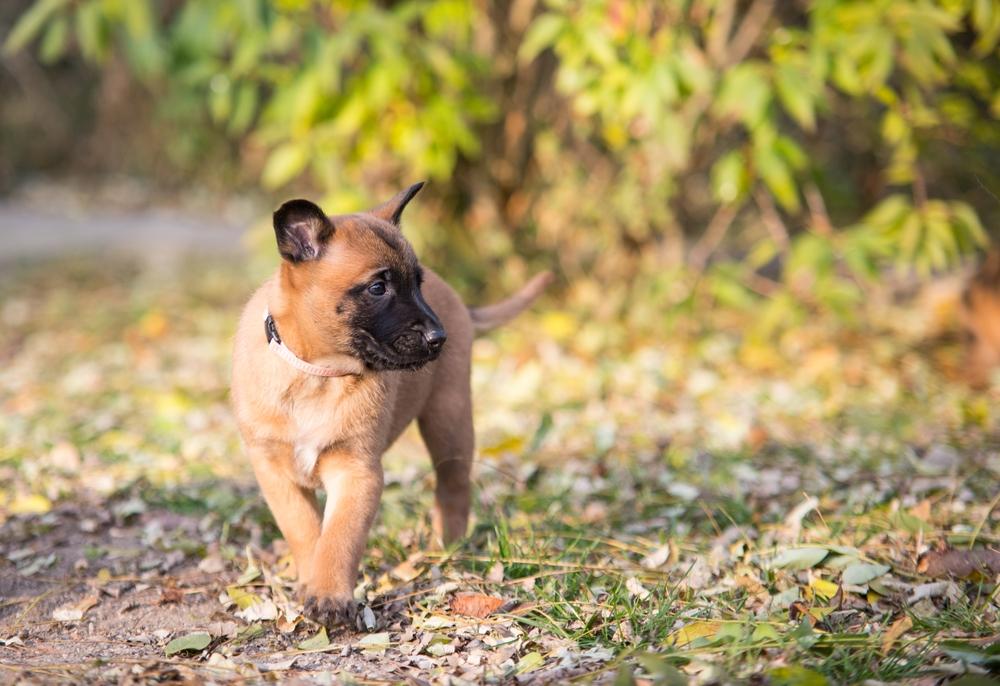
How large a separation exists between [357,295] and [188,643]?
109 centimetres

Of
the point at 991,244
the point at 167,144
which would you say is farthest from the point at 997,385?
the point at 167,144

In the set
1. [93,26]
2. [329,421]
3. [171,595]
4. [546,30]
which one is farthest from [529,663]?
[93,26]

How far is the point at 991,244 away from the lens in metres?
6.50

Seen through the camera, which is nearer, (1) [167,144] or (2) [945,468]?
(2) [945,468]

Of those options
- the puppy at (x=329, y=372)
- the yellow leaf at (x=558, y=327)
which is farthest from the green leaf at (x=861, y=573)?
the yellow leaf at (x=558, y=327)

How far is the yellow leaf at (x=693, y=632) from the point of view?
276 cm

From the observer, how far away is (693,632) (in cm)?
280

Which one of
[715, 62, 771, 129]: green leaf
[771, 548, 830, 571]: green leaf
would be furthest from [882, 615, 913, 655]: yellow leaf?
[715, 62, 771, 129]: green leaf

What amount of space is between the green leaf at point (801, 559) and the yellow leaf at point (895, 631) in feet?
1.35

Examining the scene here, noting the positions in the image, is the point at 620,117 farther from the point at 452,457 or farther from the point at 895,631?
the point at 895,631

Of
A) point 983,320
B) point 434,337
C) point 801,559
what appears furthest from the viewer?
point 983,320

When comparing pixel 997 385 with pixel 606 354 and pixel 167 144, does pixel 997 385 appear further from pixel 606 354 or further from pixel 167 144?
pixel 167 144

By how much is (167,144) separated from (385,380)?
1253cm

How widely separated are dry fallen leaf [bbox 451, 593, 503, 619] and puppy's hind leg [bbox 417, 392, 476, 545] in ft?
1.77
